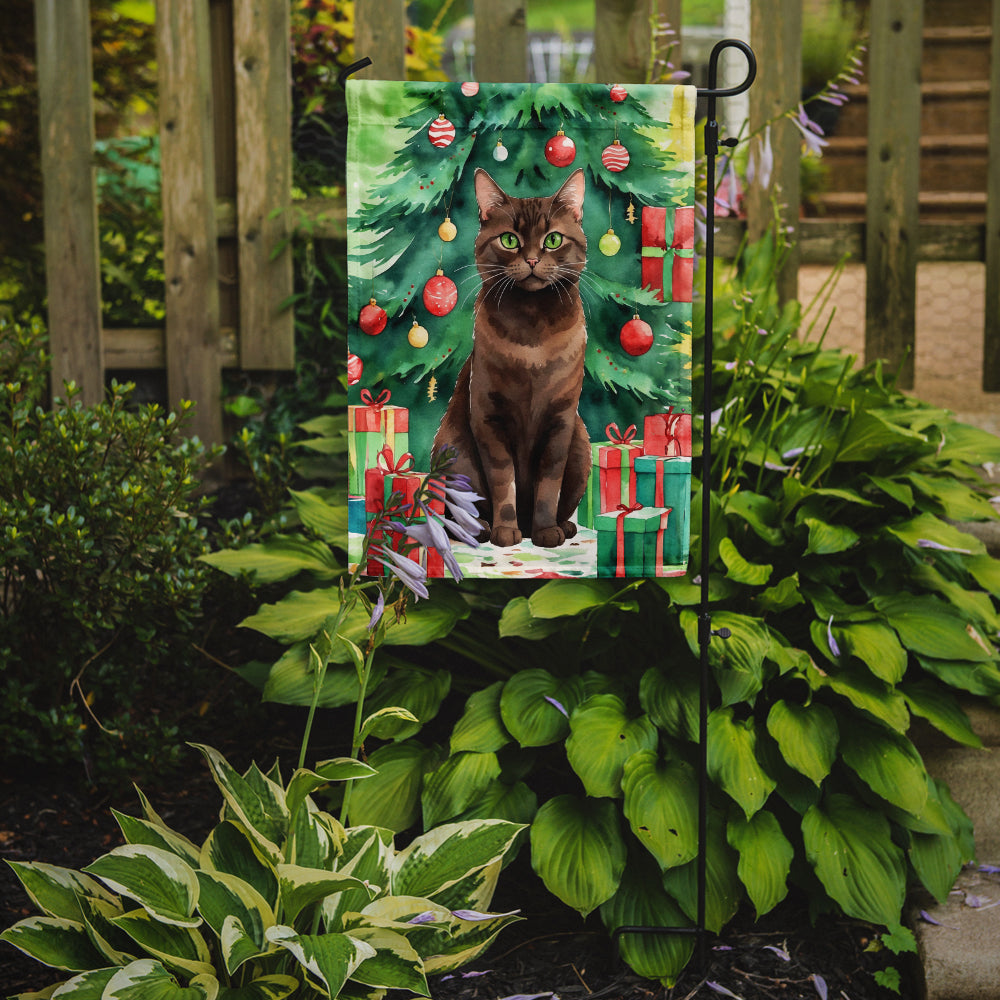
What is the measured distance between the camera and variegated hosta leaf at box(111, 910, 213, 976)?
1.55 meters

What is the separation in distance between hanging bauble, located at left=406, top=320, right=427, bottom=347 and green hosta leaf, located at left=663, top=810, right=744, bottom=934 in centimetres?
111

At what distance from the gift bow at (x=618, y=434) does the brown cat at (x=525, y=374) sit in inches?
1.9

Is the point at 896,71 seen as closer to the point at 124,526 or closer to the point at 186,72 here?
the point at 186,72

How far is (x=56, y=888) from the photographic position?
1.68 metres

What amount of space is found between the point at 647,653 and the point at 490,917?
819mm

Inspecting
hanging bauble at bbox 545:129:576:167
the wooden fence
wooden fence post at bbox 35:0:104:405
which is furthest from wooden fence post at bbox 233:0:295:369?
hanging bauble at bbox 545:129:576:167

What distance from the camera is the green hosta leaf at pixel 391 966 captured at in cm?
156

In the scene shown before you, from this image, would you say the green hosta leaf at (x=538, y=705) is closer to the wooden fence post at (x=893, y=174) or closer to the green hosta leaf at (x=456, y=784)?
the green hosta leaf at (x=456, y=784)

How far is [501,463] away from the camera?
1972mm

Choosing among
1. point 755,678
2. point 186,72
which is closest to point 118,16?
point 186,72

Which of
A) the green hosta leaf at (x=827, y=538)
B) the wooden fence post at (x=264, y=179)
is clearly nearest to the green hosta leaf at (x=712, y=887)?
the green hosta leaf at (x=827, y=538)

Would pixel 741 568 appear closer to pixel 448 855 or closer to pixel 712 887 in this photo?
pixel 712 887

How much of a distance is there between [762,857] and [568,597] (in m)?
0.62

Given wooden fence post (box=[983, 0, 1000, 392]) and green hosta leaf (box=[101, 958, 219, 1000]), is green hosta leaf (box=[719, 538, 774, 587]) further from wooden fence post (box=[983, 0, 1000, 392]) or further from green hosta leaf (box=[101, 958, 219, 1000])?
wooden fence post (box=[983, 0, 1000, 392])
